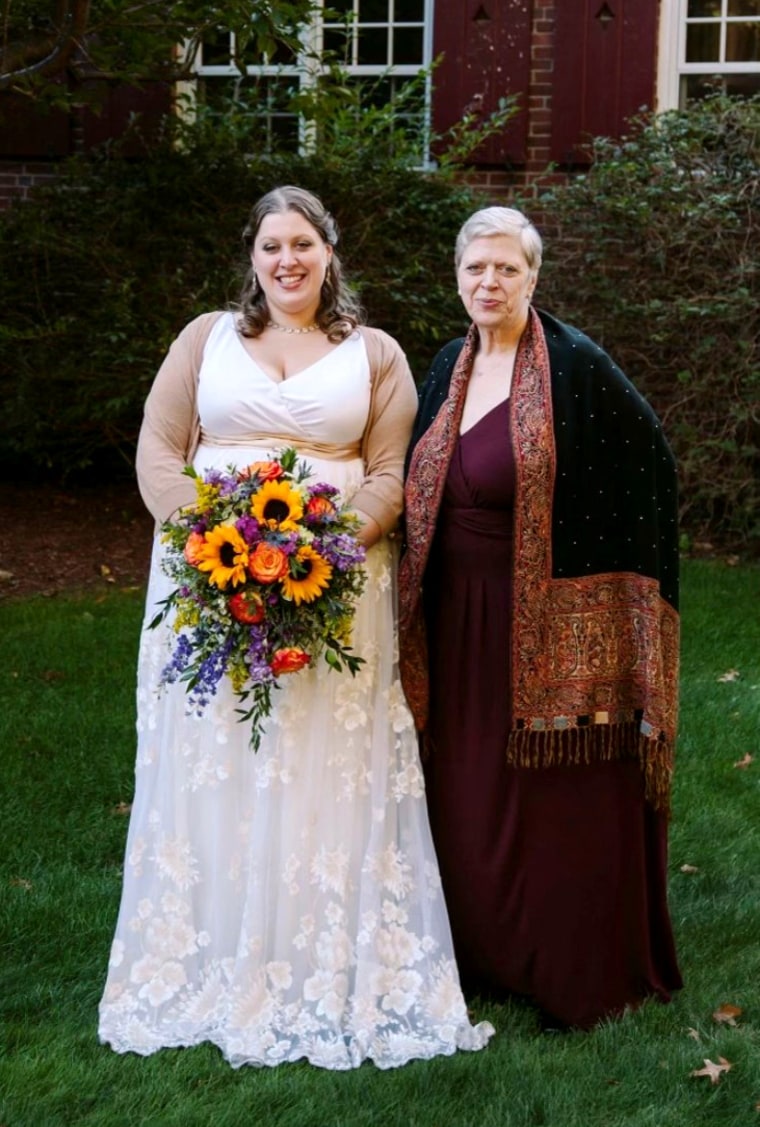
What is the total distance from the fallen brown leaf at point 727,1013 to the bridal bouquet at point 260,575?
142 cm

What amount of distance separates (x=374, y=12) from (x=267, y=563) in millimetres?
8186

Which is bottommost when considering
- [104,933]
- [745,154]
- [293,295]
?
[104,933]

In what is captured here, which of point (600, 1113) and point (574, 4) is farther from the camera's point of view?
point (574, 4)

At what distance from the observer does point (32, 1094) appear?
3318mm

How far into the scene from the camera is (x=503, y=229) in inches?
140

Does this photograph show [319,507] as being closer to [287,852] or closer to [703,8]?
[287,852]

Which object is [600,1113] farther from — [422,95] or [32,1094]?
[422,95]

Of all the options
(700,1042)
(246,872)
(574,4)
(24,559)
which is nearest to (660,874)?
(700,1042)

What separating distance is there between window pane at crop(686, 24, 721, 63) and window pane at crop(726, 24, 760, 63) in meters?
0.08

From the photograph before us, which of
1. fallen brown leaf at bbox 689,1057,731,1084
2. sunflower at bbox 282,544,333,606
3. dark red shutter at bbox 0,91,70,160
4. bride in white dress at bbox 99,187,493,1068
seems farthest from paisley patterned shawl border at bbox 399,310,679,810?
dark red shutter at bbox 0,91,70,160

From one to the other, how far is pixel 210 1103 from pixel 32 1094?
0.43 m

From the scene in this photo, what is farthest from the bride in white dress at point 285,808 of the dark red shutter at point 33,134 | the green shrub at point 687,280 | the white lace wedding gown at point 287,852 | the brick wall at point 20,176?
the brick wall at point 20,176

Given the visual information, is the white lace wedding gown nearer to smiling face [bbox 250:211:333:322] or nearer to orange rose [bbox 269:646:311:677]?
smiling face [bbox 250:211:333:322]

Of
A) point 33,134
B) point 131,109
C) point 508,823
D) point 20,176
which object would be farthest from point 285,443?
point 20,176
